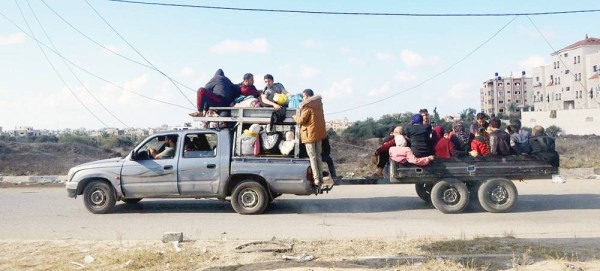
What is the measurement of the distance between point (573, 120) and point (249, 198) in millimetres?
Result: 59484

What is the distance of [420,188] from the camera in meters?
11.8

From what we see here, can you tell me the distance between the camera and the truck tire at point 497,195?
34.9 ft

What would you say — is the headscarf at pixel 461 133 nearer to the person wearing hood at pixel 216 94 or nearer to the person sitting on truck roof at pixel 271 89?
the person sitting on truck roof at pixel 271 89

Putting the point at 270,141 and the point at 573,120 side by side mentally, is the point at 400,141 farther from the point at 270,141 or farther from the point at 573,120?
the point at 573,120

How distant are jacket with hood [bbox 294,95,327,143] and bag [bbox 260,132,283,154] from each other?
579 millimetres

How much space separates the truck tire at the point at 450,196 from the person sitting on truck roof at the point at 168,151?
5.20m

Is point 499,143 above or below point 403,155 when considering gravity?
above

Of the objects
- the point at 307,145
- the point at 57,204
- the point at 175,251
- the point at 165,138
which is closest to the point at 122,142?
the point at 57,204

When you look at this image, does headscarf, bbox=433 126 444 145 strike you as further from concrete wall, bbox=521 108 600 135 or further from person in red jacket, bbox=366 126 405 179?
concrete wall, bbox=521 108 600 135

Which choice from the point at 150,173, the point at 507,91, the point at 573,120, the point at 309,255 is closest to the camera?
the point at 309,255

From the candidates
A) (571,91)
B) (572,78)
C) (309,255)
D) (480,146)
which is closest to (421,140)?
(480,146)

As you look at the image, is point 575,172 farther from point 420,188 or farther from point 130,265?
point 130,265

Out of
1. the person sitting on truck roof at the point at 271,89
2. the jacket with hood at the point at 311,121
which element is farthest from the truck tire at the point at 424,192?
the person sitting on truck roof at the point at 271,89

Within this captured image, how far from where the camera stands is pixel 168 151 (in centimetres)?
1097
